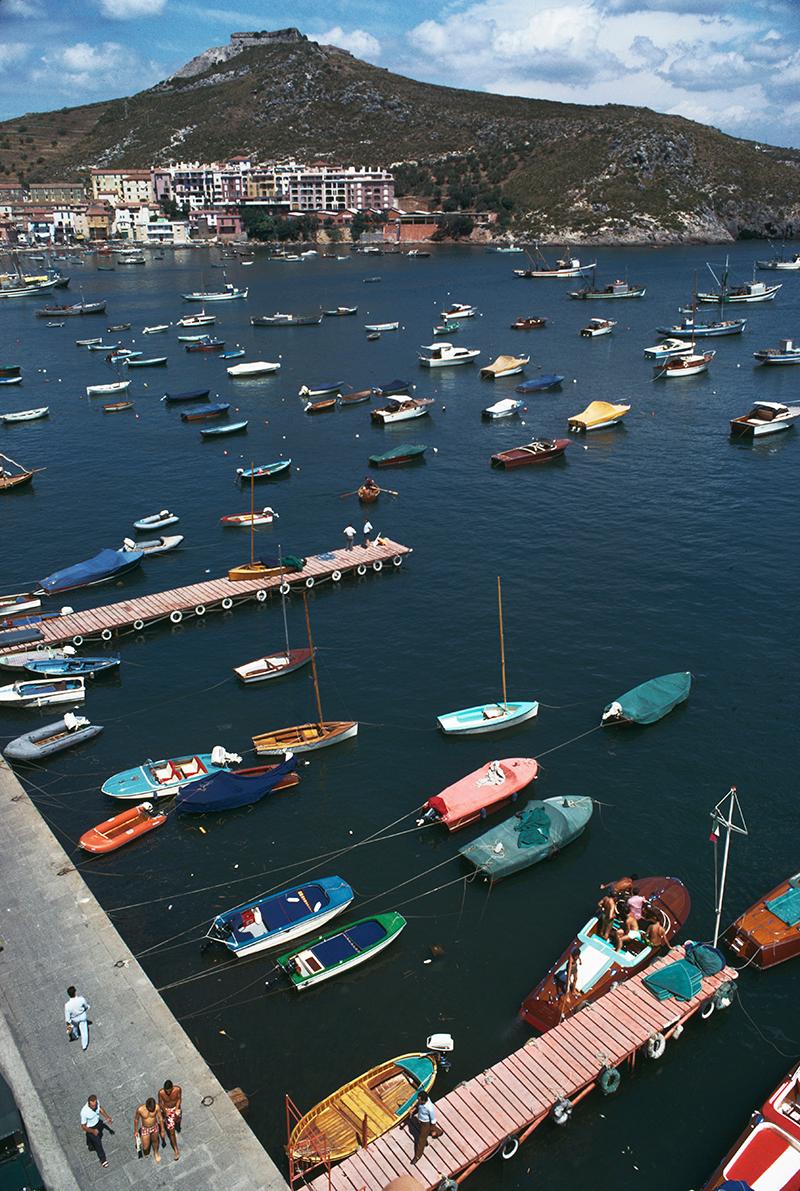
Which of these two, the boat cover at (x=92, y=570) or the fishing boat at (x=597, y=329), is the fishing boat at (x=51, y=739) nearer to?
the boat cover at (x=92, y=570)

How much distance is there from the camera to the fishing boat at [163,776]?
42.0 m

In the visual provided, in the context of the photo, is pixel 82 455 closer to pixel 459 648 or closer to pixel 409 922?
pixel 459 648

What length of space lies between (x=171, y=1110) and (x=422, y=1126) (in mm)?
7171

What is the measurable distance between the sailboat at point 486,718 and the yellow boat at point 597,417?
59270 millimetres

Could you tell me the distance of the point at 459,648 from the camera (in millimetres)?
55062

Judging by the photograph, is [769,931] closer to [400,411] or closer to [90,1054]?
[90,1054]

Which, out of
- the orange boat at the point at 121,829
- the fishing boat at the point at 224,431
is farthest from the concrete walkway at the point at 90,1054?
the fishing boat at the point at 224,431

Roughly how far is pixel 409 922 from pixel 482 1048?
6.47m

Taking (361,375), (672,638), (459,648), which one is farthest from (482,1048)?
(361,375)

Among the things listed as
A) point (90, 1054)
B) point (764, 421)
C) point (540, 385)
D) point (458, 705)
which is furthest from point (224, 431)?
point (90, 1054)

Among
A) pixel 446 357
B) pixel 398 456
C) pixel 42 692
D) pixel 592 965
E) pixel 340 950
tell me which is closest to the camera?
pixel 592 965

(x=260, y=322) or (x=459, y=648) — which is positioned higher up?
(x=260, y=322)

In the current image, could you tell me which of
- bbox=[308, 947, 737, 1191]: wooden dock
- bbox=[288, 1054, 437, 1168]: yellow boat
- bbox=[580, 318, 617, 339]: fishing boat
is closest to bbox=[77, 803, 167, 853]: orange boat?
bbox=[288, 1054, 437, 1168]: yellow boat

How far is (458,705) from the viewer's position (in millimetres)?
49031
